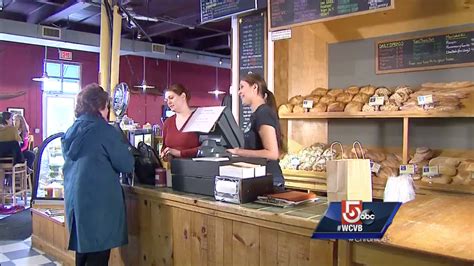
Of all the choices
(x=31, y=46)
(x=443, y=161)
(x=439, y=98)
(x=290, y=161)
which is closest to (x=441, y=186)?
(x=443, y=161)

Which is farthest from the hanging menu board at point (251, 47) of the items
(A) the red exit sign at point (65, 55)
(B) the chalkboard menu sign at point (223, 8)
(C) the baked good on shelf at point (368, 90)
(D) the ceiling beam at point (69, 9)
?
(A) the red exit sign at point (65, 55)

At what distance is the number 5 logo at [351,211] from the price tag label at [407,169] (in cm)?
187

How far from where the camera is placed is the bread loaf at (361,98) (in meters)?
3.34

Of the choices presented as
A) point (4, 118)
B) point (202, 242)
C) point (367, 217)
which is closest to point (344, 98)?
point (202, 242)

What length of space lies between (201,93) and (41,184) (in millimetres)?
8960

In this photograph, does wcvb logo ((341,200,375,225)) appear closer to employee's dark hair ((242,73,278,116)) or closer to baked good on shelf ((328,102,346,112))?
employee's dark hair ((242,73,278,116))

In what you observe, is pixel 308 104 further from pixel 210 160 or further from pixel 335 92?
pixel 210 160

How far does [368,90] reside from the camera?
11.2 ft

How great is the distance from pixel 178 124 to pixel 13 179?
16.2 ft

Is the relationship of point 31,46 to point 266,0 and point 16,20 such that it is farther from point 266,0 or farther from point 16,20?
point 266,0

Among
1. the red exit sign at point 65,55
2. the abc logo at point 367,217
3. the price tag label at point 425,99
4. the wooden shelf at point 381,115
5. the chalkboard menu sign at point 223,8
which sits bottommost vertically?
the abc logo at point 367,217

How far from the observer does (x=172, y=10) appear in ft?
24.7

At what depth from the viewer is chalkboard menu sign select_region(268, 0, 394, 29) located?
2.96 metres

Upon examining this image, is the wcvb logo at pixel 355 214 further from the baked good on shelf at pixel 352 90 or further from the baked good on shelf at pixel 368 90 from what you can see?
the baked good on shelf at pixel 352 90
